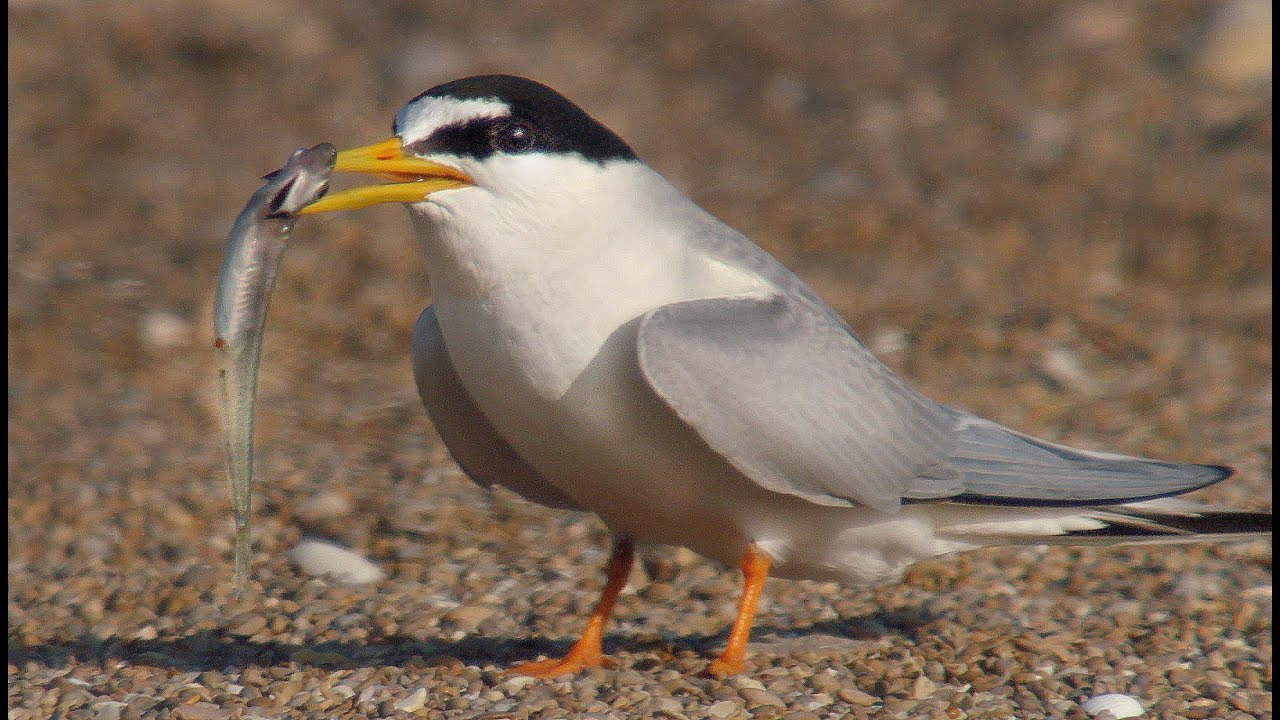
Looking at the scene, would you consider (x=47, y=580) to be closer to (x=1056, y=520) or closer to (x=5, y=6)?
(x=1056, y=520)

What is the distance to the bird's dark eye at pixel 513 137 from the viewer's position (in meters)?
3.06

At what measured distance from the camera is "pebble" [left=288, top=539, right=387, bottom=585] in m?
4.25

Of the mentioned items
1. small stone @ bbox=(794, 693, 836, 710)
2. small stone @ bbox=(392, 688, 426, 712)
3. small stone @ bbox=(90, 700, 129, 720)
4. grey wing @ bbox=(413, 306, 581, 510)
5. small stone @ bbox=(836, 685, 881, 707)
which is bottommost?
small stone @ bbox=(90, 700, 129, 720)

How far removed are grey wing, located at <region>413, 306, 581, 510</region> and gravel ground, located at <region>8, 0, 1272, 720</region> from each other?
0.40m

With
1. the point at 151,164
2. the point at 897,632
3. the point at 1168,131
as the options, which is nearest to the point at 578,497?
the point at 897,632

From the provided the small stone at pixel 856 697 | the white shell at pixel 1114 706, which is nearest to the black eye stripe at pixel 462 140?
the small stone at pixel 856 697

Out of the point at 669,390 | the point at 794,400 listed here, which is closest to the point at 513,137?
the point at 669,390

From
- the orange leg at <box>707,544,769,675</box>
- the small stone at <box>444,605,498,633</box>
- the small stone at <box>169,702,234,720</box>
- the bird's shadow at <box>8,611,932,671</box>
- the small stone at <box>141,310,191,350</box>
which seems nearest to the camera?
the small stone at <box>169,702,234,720</box>

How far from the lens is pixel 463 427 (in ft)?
11.9

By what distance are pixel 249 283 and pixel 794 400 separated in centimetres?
111

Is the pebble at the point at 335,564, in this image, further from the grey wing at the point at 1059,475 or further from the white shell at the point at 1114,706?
the white shell at the point at 1114,706

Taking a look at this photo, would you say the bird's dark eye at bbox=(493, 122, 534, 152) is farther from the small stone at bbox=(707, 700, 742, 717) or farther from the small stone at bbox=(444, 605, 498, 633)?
the small stone at bbox=(444, 605, 498, 633)

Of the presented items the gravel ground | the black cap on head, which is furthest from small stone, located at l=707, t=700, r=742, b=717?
the black cap on head

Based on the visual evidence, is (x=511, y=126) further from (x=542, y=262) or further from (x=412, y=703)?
(x=412, y=703)
